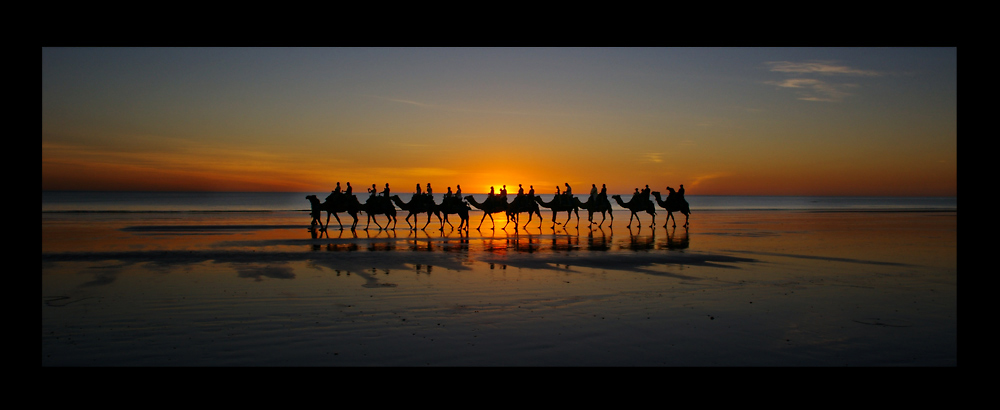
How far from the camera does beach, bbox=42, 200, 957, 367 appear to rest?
591 cm

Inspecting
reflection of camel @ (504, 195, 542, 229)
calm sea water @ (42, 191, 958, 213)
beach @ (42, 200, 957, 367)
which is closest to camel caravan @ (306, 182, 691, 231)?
reflection of camel @ (504, 195, 542, 229)

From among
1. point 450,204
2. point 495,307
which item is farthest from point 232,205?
point 495,307

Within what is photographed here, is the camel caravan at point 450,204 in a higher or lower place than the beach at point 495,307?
higher

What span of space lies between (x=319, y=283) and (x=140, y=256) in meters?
6.96

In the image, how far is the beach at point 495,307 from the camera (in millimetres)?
5906

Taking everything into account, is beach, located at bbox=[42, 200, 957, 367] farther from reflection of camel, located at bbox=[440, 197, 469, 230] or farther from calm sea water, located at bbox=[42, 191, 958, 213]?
calm sea water, located at bbox=[42, 191, 958, 213]

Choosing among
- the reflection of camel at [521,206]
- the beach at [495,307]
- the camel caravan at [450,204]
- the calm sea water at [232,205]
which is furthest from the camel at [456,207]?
the calm sea water at [232,205]

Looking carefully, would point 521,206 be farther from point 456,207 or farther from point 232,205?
point 232,205

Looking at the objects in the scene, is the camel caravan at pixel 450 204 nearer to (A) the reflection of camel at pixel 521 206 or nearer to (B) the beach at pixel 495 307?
(A) the reflection of camel at pixel 521 206

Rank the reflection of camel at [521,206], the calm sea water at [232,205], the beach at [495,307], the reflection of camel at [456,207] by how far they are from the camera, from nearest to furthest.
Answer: the beach at [495,307] → the reflection of camel at [456,207] → the reflection of camel at [521,206] → the calm sea water at [232,205]

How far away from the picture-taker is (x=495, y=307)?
8078 mm
